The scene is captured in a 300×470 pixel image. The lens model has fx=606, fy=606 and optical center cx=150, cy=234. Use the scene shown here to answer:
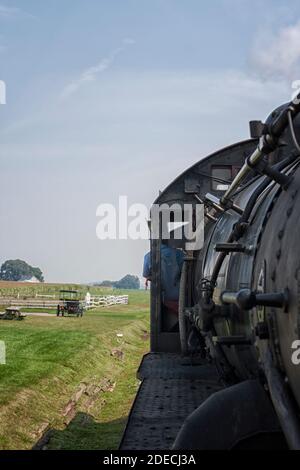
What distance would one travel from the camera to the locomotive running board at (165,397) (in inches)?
183

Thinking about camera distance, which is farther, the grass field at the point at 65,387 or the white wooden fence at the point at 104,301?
the white wooden fence at the point at 104,301

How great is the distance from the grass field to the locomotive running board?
2339mm

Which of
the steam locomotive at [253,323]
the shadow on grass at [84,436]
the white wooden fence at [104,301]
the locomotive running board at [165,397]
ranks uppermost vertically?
the steam locomotive at [253,323]

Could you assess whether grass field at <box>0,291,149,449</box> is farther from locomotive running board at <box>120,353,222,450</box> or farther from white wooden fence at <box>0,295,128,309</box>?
white wooden fence at <box>0,295,128,309</box>

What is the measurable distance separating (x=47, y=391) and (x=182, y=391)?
23.1 ft

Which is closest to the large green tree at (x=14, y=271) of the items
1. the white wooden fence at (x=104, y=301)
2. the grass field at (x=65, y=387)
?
the white wooden fence at (x=104, y=301)

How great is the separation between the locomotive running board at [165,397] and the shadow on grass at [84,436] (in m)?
1.84

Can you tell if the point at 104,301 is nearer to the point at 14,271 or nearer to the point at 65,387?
the point at 65,387

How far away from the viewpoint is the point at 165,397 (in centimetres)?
603

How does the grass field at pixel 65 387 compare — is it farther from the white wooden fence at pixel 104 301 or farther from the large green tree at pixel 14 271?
the large green tree at pixel 14 271

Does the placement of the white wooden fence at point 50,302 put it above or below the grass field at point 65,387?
above

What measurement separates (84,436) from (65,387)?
3435mm

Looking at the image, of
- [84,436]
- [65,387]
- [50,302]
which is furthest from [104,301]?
[84,436]
